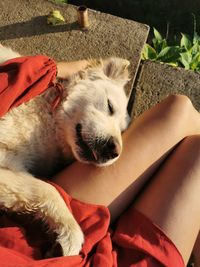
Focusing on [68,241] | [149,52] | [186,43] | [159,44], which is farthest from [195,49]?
[68,241]

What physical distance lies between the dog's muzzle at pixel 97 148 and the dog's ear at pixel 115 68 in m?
Result: 0.65

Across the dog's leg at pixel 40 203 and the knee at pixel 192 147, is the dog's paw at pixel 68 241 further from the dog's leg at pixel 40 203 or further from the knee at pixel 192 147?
the knee at pixel 192 147

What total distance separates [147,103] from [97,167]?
1427mm

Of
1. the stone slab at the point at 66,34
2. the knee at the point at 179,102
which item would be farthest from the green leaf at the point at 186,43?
the knee at the point at 179,102

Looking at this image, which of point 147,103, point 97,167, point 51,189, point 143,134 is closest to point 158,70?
point 147,103

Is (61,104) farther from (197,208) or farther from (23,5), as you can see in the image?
(23,5)

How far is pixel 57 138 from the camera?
3.24 metres

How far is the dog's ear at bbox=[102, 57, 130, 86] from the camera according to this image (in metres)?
3.62

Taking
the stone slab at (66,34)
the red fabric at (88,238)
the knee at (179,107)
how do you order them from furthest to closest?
the stone slab at (66,34) < the knee at (179,107) < the red fabric at (88,238)

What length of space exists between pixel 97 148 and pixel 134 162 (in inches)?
10.8

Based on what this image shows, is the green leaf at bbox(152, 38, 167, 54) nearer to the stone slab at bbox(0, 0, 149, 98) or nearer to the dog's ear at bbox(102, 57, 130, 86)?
the stone slab at bbox(0, 0, 149, 98)

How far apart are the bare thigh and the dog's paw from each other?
0.47 meters

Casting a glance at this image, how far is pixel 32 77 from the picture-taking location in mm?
3018

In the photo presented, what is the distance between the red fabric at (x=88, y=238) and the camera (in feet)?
7.68
